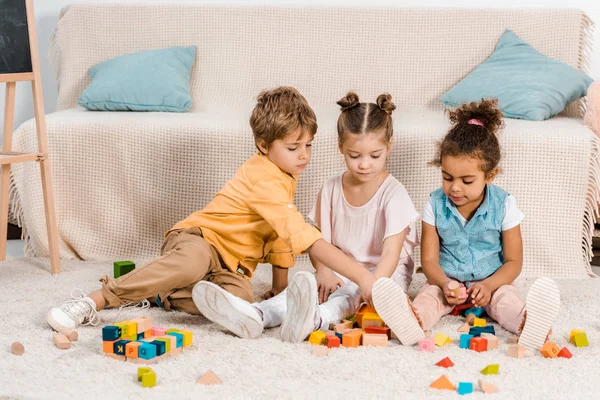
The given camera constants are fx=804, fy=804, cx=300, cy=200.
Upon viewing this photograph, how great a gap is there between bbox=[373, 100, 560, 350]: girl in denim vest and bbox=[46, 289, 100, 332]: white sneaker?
74cm

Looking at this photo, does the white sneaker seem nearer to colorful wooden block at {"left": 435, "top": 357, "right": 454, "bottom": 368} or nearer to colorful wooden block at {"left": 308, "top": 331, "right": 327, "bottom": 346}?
colorful wooden block at {"left": 308, "top": 331, "right": 327, "bottom": 346}

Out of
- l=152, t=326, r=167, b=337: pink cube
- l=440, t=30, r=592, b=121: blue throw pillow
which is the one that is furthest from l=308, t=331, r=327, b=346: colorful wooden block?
l=440, t=30, r=592, b=121: blue throw pillow

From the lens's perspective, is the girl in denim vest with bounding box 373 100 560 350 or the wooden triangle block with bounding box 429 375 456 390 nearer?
the wooden triangle block with bounding box 429 375 456 390

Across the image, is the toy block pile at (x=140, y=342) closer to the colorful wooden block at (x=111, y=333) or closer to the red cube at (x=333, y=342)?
the colorful wooden block at (x=111, y=333)

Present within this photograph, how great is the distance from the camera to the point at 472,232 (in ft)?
6.51

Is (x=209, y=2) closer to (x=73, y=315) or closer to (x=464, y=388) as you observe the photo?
(x=73, y=315)

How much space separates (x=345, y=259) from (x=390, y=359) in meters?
0.30

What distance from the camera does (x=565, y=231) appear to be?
2412 millimetres

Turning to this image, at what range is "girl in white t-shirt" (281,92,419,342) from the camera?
1930mm

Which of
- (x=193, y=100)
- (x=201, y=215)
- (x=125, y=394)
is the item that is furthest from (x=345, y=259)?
(x=193, y=100)

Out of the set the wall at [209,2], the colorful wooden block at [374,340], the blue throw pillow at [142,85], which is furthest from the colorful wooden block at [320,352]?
the wall at [209,2]

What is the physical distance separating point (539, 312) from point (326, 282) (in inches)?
22.4

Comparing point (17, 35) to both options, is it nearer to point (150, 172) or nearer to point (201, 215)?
point (150, 172)

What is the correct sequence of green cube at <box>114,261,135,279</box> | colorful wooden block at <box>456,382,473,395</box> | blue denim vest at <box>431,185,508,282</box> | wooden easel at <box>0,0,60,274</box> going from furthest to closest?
wooden easel at <box>0,0,60,274</box> < green cube at <box>114,261,135,279</box> < blue denim vest at <box>431,185,508,282</box> < colorful wooden block at <box>456,382,473,395</box>
